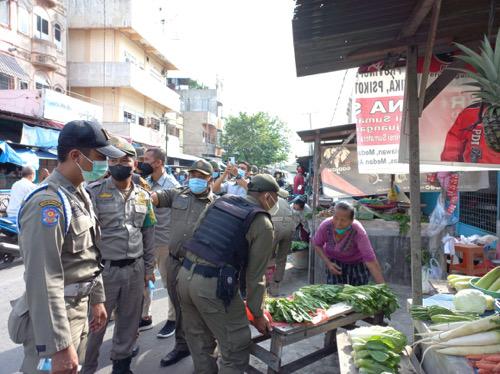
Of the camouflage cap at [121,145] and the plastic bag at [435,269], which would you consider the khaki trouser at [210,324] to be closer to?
the camouflage cap at [121,145]

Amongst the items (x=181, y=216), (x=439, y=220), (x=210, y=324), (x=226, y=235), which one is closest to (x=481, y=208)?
(x=439, y=220)

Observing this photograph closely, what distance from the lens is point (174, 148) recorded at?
31188mm

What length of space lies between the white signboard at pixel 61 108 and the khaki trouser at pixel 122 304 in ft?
41.2

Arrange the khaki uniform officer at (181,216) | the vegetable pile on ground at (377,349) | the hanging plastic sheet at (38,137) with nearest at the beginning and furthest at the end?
1. the vegetable pile on ground at (377,349)
2. the khaki uniform officer at (181,216)
3. the hanging plastic sheet at (38,137)

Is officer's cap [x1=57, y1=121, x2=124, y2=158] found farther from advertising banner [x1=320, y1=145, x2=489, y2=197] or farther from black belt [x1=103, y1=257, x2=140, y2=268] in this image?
advertising banner [x1=320, y1=145, x2=489, y2=197]

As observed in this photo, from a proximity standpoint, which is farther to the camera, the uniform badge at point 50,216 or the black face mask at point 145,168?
the black face mask at point 145,168

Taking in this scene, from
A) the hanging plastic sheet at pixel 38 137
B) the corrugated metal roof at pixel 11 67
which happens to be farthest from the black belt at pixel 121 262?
the corrugated metal roof at pixel 11 67

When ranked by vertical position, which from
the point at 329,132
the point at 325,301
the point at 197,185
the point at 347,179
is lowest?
the point at 325,301

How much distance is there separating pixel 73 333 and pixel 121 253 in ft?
3.80

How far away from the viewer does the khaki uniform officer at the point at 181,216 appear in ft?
12.9

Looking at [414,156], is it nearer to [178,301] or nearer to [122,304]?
[178,301]

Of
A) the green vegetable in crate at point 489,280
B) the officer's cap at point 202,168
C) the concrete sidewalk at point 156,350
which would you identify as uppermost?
the officer's cap at point 202,168

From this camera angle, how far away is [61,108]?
15.9 meters

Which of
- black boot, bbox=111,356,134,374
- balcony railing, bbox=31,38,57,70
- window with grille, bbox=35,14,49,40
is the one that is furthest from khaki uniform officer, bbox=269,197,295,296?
window with grille, bbox=35,14,49,40
